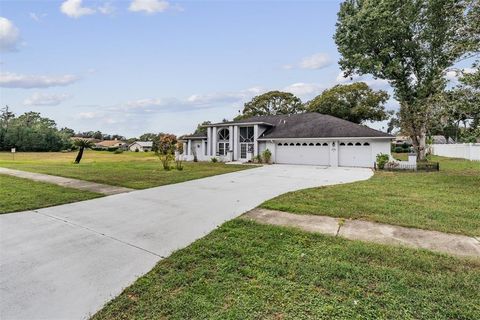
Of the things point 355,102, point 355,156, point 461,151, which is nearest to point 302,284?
point 355,156

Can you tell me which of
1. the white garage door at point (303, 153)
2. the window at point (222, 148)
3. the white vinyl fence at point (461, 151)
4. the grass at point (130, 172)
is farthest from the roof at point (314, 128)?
the white vinyl fence at point (461, 151)

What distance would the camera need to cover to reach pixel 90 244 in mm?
4355

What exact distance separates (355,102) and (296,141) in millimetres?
17576

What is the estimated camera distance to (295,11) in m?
13.0

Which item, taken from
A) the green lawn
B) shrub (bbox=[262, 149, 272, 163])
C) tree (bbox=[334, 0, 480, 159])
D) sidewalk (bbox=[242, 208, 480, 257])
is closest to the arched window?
shrub (bbox=[262, 149, 272, 163])

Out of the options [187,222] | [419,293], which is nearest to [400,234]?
[419,293]

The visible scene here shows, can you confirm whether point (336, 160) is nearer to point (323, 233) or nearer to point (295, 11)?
point (295, 11)

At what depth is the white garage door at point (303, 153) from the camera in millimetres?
20719

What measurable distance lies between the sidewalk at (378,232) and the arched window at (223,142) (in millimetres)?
19850

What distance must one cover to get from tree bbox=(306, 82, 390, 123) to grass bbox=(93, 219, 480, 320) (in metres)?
33.0

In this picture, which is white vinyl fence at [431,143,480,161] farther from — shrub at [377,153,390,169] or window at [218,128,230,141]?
window at [218,128,230,141]

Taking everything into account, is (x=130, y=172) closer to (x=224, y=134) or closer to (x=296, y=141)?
(x=224, y=134)

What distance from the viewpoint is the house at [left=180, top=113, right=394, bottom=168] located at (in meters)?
→ 19.2

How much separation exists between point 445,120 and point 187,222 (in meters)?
11.7
